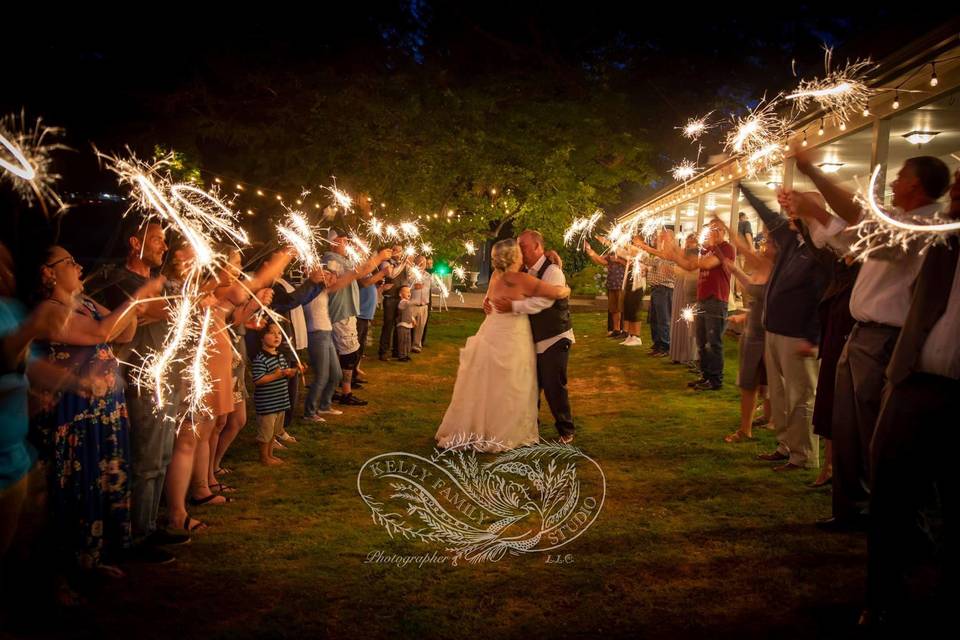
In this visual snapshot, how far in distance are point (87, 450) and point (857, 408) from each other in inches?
185

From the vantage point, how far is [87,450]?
3902mm

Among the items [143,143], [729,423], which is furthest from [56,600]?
[143,143]

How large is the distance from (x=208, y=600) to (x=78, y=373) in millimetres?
1497

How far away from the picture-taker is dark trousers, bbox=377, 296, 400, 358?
13.2 meters

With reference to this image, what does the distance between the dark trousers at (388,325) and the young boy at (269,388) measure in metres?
6.42

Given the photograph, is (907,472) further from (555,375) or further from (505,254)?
(505,254)

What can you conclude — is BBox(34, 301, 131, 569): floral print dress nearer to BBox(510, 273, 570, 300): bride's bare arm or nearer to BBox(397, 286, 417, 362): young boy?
BBox(510, 273, 570, 300): bride's bare arm

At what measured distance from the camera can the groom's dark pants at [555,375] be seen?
739 centimetres

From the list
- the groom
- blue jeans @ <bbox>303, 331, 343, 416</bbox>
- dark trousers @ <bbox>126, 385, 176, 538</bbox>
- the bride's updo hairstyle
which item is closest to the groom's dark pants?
the groom

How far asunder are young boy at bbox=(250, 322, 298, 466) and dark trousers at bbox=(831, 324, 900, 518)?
482cm

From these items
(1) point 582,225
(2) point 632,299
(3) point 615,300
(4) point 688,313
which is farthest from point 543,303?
(3) point 615,300

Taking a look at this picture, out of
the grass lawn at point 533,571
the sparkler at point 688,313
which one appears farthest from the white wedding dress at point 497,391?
the sparkler at point 688,313

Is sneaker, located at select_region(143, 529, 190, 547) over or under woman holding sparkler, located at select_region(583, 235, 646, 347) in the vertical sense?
under

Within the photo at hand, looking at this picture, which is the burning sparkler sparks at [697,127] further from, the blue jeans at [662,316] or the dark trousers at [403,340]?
the dark trousers at [403,340]
